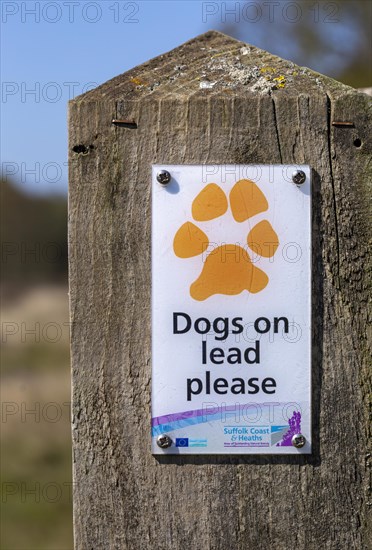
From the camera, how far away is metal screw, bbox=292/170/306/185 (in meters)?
1.58

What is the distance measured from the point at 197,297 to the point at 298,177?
Answer: 0.34m

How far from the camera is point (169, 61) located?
1.71 meters

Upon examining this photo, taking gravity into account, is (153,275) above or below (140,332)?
above

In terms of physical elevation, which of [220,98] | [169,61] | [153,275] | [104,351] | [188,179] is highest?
[169,61]

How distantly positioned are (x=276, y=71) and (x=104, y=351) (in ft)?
2.44

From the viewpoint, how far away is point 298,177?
158 centimetres

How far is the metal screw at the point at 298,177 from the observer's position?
5.17ft

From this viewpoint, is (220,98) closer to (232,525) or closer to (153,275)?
(153,275)

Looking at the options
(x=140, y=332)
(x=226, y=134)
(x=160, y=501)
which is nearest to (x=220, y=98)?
(x=226, y=134)

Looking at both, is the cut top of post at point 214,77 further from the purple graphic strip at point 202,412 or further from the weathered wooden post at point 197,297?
the purple graphic strip at point 202,412

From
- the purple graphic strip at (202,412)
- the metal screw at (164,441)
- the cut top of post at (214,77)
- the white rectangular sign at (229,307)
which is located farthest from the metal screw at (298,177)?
the metal screw at (164,441)

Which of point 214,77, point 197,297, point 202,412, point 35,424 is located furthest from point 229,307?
point 35,424

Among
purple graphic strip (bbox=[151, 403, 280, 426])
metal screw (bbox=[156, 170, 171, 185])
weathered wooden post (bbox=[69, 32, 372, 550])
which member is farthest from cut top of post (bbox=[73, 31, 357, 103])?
purple graphic strip (bbox=[151, 403, 280, 426])

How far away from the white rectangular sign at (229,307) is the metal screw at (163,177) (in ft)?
0.04
